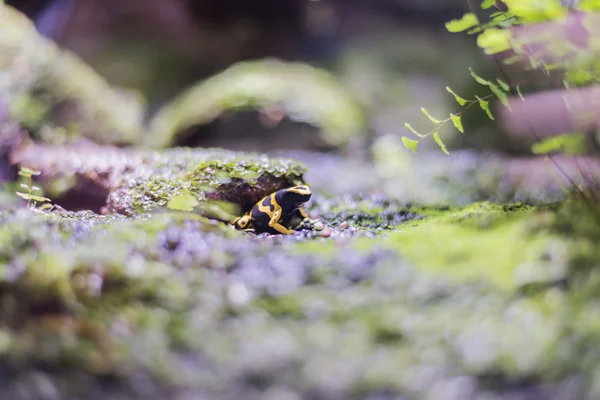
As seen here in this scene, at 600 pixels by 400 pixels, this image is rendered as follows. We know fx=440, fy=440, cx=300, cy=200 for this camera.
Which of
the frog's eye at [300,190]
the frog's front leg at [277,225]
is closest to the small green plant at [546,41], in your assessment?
the frog's eye at [300,190]

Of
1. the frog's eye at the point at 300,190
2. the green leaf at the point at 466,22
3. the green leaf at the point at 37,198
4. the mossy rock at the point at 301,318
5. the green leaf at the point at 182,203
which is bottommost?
the mossy rock at the point at 301,318

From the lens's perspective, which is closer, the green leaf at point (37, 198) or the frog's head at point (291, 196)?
the green leaf at point (37, 198)

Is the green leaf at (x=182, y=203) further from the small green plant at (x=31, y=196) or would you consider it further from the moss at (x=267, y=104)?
the moss at (x=267, y=104)

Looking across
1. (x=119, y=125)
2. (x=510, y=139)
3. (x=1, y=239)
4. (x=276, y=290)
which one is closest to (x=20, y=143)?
(x=119, y=125)

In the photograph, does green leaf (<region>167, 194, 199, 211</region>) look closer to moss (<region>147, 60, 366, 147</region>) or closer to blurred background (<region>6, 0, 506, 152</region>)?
moss (<region>147, 60, 366, 147</region>)

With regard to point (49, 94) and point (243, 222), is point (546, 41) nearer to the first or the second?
point (243, 222)

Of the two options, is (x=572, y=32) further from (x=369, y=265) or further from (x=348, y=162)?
(x=348, y=162)
